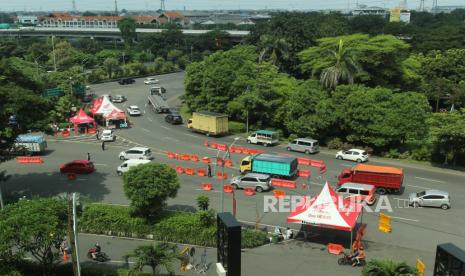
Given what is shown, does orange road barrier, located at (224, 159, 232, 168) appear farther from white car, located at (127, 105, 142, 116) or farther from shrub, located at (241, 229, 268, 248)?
white car, located at (127, 105, 142, 116)

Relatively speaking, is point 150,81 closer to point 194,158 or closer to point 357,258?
point 194,158

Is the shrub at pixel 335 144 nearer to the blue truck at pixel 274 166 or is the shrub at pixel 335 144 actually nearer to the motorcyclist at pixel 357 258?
the blue truck at pixel 274 166

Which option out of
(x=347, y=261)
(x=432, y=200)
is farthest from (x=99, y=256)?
(x=432, y=200)

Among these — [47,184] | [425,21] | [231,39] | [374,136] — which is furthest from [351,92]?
[425,21]

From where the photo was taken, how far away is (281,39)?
71688 millimetres

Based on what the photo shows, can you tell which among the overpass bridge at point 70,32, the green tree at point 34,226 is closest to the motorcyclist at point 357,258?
the green tree at point 34,226

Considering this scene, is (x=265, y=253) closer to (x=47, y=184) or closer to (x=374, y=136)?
(x=47, y=184)

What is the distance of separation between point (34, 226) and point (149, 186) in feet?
28.7

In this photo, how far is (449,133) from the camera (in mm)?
41125

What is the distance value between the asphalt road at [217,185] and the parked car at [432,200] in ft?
1.50

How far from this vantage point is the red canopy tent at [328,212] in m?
26.7

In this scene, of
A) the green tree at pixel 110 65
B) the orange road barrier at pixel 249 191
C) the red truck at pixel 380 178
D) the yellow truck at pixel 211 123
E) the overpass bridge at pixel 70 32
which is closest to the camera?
the red truck at pixel 380 178

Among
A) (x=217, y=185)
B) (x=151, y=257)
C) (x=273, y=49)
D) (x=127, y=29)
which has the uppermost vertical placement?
(x=127, y=29)

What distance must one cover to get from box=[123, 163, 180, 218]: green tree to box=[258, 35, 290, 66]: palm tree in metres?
44.6
